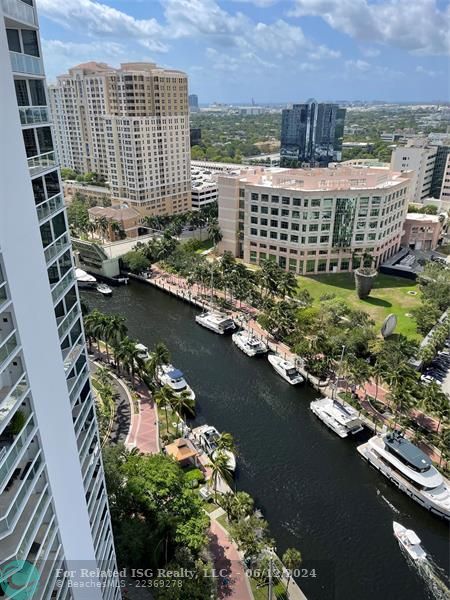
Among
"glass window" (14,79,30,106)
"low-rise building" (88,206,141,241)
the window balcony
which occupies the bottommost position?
"low-rise building" (88,206,141,241)

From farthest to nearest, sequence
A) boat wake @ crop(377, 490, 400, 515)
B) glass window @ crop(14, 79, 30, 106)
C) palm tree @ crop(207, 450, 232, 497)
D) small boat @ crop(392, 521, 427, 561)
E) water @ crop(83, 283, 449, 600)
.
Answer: boat wake @ crop(377, 490, 400, 515), palm tree @ crop(207, 450, 232, 497), small boat @ crop(392, 521, 427, 561), water @ crop(83, 283, 449, 600), glass window @ crop(14, 79, 30, 106)

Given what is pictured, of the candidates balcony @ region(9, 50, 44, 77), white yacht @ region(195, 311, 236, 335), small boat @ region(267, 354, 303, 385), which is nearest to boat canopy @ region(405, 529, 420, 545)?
small boat @ region(267, 354, 303, 385)

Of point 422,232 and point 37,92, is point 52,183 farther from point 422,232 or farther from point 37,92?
point 422,232

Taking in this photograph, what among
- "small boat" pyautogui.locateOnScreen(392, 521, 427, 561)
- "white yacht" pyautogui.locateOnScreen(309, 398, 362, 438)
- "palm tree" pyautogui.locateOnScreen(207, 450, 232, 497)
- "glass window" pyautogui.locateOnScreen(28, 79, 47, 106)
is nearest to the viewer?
"glass window" pyautogui.locateOnScreen(28, 79, 47, 106)

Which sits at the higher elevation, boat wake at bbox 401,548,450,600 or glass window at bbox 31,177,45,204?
glass window at bbox 31,177,45,204

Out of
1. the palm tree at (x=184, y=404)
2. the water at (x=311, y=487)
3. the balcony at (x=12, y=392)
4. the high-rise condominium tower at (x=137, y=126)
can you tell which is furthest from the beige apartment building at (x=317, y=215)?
the balcony at (x=12, y=392)

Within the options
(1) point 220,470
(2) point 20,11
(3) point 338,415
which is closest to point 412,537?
(3) point 338,415

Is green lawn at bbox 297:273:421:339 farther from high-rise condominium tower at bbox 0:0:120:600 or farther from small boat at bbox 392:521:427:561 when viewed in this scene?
high-rise condominium tower at bbox 0:0:120:600
